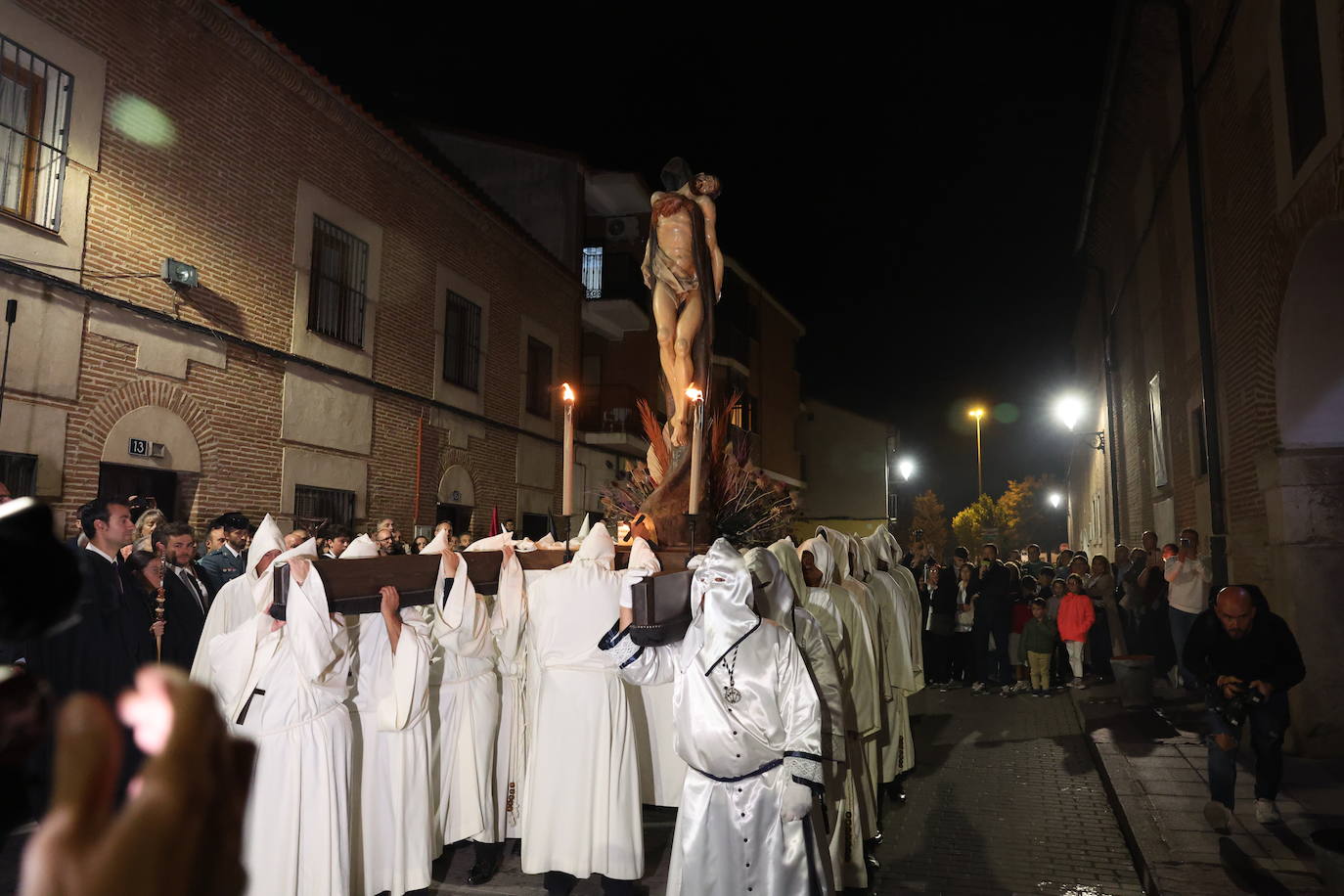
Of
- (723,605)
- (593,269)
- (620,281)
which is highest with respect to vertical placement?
(593,269)

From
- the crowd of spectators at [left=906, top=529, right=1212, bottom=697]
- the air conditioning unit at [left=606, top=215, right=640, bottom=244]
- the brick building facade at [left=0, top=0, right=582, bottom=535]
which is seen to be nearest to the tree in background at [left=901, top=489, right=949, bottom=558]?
the air conditioning unit at [left=606, top=215, right=640, bottom=244]

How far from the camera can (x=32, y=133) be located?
859cm

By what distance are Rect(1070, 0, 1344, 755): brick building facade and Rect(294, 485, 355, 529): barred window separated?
1072 cm

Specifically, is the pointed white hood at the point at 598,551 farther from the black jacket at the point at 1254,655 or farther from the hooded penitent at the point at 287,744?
the black jacket at the point at 1254,655

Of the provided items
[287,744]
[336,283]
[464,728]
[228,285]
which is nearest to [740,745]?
[287,744]

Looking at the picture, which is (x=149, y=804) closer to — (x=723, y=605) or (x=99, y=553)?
(x=723, y=605)

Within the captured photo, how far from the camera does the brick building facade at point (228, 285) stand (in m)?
8.60

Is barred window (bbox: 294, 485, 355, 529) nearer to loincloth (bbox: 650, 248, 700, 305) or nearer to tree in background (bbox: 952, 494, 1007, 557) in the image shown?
loincloth (bbox: 650, 248, 700, 305)

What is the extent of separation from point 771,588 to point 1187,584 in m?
8.36

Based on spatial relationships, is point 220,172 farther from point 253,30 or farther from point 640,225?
point 640,225

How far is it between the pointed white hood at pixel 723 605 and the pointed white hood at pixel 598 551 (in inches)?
59.9

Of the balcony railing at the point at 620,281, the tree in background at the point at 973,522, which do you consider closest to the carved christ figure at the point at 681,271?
the balcony railing at the point at 620,281

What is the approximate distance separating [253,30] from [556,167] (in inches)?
418

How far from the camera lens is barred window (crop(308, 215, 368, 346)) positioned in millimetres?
12789
